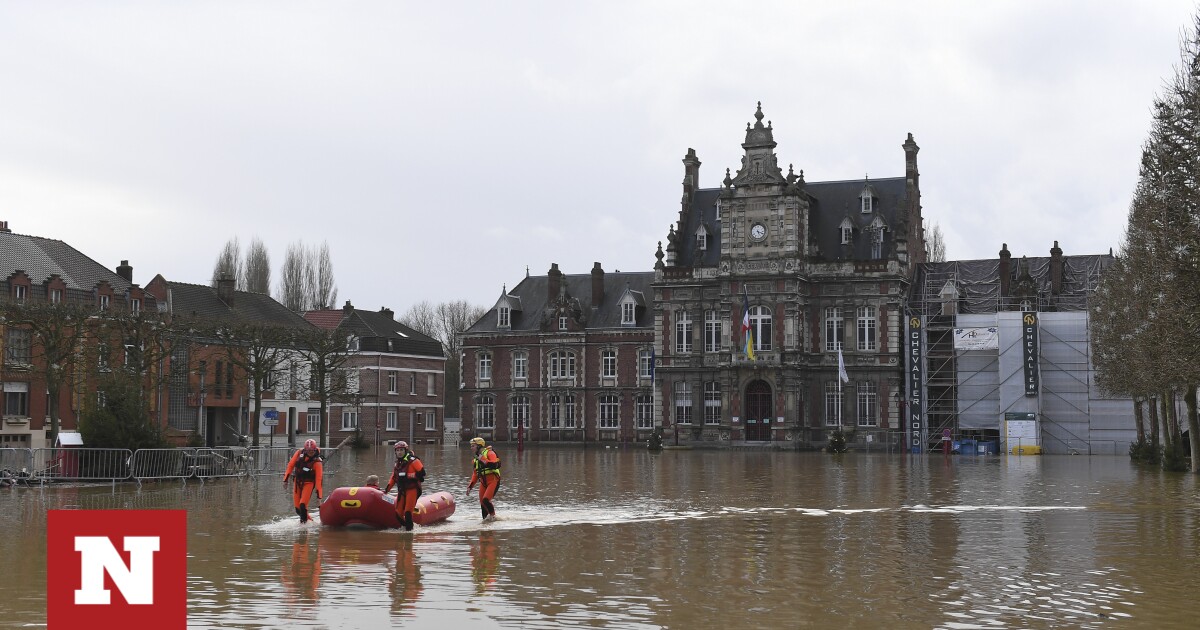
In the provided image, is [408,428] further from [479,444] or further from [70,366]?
[479,444]

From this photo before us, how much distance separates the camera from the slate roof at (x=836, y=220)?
73.5m

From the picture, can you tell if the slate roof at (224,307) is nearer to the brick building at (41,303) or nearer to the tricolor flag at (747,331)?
the brick building at (41,303)

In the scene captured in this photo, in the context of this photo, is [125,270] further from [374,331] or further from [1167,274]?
[1167,274]

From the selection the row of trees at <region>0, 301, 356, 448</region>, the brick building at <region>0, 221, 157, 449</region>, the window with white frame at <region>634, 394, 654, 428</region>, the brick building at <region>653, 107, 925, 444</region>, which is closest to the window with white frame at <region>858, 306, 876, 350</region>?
the brick building at <region>653, 107, 925, 444</region>

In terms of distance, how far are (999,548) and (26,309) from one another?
118ft

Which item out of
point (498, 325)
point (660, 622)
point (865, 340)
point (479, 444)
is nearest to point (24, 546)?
point (479, 444)

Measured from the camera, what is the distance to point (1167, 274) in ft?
101

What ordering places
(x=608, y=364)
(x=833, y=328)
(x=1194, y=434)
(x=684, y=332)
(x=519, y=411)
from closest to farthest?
(x=1194, y=434) < (x=833, y=328) < (x=684, y=332) < (x=608, y=364) < (x=519, y=411)

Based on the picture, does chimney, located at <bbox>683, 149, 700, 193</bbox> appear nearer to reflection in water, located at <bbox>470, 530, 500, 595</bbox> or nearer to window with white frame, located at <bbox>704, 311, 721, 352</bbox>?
window with white frame, located at <bbox>704, 311, 721, 352</bbox>

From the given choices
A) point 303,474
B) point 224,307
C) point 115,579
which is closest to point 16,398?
point 224,307

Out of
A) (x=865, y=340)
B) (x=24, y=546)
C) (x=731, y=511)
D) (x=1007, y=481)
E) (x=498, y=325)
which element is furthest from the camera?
(x=498, y=325)

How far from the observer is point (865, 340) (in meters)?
72.3

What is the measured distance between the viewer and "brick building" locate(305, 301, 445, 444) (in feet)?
276

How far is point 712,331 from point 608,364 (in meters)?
9.76
